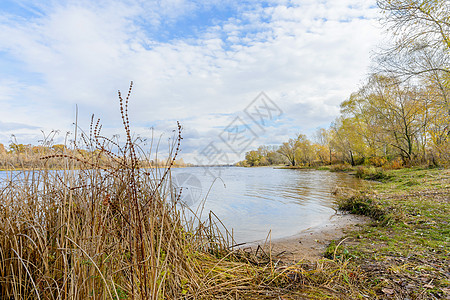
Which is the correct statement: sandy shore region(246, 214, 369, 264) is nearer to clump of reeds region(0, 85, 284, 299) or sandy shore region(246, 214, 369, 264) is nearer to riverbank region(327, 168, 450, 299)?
riverbank region(327, 168, 450, 299)

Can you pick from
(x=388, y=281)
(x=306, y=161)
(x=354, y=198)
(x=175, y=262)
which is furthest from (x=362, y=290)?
(x=306, y=161)

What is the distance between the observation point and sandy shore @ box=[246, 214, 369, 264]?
187 inches

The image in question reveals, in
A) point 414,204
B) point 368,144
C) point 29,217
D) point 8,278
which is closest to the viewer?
point 8,278

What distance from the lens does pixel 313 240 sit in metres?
5.91

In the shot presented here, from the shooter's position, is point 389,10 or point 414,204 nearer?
point 414,204

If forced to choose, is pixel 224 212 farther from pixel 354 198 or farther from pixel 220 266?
pixel 220 266

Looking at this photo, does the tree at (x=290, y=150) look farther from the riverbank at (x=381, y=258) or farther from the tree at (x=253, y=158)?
the riverbank at (x=381, y=258)

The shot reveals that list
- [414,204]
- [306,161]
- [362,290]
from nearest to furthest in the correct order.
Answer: [362,290] < [414,204] < [306,161]

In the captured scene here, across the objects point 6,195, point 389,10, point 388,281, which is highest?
point 389,10

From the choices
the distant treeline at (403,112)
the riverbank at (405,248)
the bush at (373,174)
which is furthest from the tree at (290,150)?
the riverbank at (405,248)

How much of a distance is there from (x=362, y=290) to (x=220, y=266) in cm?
162

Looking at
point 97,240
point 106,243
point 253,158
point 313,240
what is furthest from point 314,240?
point 253,158

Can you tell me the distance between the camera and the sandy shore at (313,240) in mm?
4738

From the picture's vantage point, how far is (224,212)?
32.4ft
